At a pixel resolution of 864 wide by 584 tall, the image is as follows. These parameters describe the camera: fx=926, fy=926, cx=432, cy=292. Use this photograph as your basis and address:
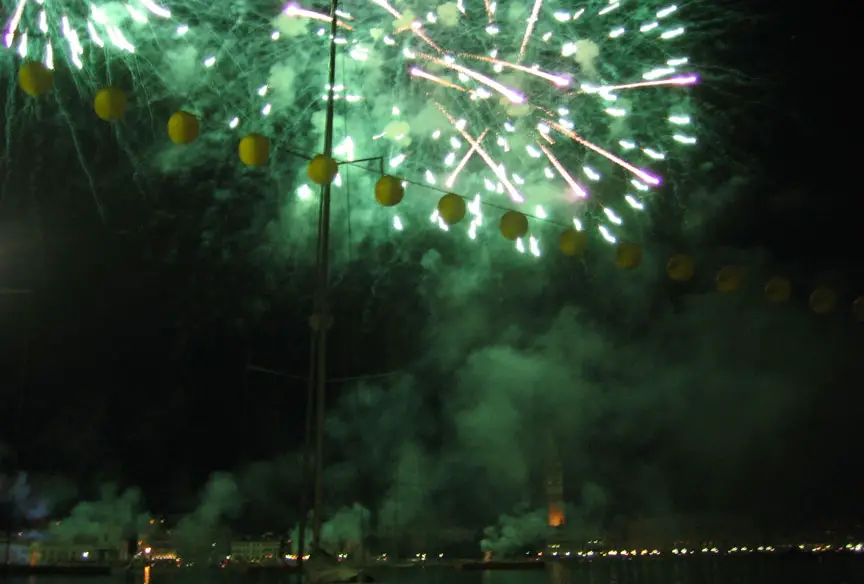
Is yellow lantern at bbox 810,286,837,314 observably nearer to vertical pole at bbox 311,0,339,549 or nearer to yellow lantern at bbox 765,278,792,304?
yellow lantern at bbox 765,278,792,304

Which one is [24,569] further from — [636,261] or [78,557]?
[636,261]

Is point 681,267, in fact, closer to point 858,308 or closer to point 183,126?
point 858,308

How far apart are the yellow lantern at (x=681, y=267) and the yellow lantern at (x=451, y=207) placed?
2650 mm

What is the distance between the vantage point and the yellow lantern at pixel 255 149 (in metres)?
8.43

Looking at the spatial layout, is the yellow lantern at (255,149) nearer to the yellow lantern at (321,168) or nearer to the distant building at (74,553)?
the yellow lantern at (321,168)

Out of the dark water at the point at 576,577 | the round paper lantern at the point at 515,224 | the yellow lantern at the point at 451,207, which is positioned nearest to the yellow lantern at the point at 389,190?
the yellow lantern at the point at 451,207

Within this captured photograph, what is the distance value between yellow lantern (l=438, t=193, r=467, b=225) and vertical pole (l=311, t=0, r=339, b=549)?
1473mm

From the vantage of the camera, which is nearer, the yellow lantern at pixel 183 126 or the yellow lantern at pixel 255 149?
the yellow lantern at pixel 183 126

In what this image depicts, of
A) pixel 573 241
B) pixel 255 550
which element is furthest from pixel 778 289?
pixel 255 550

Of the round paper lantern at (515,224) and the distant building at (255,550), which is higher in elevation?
the round paper lantern at (515,224)

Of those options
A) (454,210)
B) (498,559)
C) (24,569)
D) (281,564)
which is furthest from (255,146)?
(498,559)

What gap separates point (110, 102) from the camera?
7.74 metres

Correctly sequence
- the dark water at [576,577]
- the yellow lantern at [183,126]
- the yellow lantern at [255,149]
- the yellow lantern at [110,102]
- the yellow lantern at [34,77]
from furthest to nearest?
the dark water at [576,577] → the yellow lantern at [255,149] → the yellow lantern at [183,126] → the yellow lantern at [110,102] → the yellow lantern at [34,77]

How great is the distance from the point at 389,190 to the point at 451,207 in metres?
0.65
